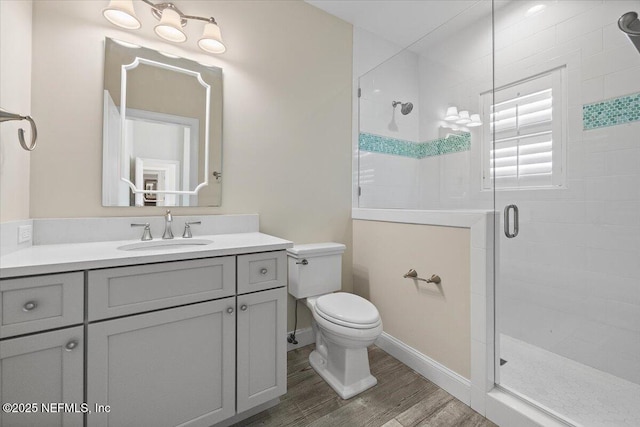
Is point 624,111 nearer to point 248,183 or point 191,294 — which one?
point 248,183

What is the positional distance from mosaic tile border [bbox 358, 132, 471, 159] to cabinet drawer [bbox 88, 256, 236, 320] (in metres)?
1.68

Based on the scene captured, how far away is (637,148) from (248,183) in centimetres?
232

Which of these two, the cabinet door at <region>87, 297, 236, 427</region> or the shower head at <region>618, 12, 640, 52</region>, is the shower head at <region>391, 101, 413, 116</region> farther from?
the cabinet door at <region>87, 297, 236, 427</region>

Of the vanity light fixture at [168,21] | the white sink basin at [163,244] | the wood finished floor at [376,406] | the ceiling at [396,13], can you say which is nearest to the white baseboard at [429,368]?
the wood finished floor at [376,406]

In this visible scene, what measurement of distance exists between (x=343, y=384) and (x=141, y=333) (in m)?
1.09

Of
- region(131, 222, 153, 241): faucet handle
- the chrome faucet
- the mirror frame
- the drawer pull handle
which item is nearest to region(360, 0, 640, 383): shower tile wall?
the mirror frame

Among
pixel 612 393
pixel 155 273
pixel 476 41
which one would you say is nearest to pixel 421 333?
pixel 612 393

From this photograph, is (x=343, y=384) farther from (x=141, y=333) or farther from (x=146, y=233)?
(x=146, y=233)

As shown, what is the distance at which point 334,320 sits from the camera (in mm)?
1540

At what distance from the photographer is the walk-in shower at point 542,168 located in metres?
1.60

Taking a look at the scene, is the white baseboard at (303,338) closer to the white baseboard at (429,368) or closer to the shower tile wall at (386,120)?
the white baseboard at (429,368)

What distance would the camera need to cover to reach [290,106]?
2.07 m

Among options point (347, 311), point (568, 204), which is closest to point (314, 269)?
point (347, 311)

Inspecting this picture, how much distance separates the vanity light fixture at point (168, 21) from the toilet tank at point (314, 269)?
137 centimetres
